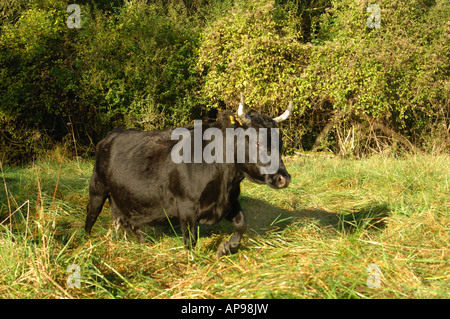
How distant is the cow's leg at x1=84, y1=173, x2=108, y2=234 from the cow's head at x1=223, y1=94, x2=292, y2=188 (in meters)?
1.73

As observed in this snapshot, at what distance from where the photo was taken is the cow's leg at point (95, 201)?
468 cm

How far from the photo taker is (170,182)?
4.05m

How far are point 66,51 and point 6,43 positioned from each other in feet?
4.56

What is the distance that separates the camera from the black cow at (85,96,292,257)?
3.89 meters

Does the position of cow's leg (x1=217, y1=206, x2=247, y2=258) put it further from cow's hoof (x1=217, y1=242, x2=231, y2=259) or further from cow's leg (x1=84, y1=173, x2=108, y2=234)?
cow's leg (x1=84, y1=173, x2=108, y2=234)

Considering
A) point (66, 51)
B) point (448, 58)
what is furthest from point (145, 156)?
point (448, 58)

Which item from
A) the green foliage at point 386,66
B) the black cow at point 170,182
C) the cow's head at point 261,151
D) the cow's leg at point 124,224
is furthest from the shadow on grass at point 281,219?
the green foliage at point 386,66

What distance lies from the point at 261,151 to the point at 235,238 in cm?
83

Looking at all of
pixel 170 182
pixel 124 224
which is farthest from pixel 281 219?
pixel 124 224

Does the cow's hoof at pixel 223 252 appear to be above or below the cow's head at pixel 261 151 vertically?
below

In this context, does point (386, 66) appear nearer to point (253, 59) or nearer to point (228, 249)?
point (253, 59)

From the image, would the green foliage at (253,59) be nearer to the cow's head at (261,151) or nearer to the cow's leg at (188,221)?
the cow's head at (261,151)

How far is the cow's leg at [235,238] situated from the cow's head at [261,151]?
1.26 feet

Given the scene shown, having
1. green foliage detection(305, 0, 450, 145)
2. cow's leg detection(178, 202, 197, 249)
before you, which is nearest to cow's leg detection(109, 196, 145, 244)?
cow's leg detection(178, 202, 197, 249)
